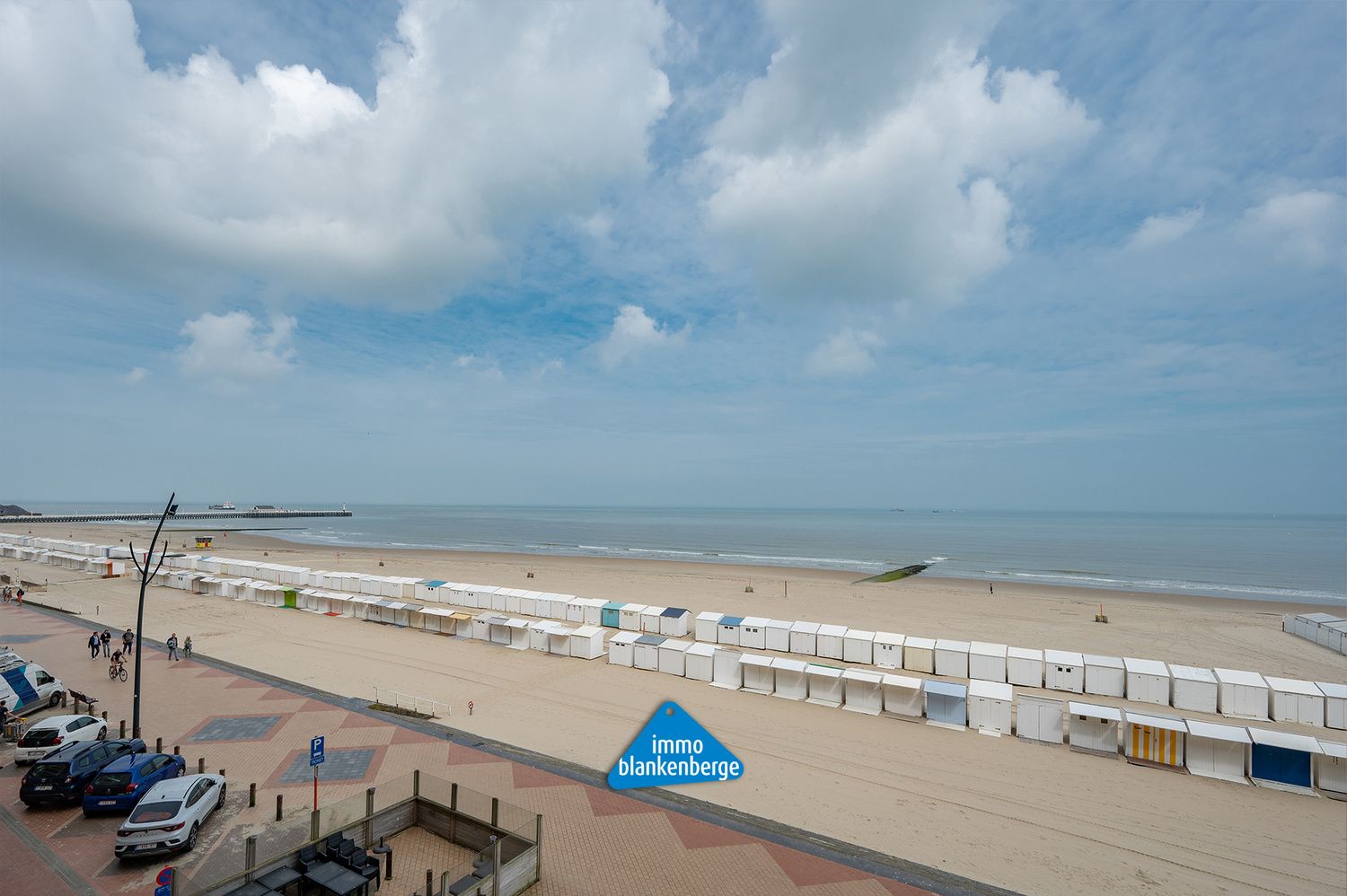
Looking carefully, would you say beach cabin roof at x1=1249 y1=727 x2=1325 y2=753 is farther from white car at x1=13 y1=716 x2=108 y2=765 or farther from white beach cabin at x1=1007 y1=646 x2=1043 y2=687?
white car at x1=13 y1=716 x2=108 y2=765

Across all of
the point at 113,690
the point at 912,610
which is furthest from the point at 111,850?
the point at 912,610

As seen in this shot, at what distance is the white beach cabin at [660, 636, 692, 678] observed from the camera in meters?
23.3

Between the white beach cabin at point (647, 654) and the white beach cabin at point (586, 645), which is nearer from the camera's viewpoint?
the white beach cabin at point (647, 654)

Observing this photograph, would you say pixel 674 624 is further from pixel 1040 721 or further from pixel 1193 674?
pixel 1193 674

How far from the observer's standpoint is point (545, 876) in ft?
32.9

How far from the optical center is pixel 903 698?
65.1ft

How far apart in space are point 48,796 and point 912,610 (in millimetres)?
38957

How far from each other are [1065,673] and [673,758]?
16.3 m

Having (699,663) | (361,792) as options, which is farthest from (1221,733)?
(361,792)

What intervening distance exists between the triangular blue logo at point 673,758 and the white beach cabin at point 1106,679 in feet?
50.8

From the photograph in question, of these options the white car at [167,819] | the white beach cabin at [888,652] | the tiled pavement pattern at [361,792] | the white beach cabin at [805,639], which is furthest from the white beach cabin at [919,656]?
the white car at [167,819]

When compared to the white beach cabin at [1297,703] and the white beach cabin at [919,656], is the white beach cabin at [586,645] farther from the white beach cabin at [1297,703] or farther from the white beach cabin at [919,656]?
the white beach cabin at [1297,703]

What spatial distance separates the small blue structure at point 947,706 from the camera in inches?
749

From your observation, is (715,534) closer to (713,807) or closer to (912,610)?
(912,610)
